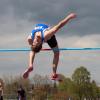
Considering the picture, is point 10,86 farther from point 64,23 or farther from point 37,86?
point 64,23

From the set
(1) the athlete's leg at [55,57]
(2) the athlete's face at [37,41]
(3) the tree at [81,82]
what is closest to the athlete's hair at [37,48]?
(2) the athlete's face at [37,41]

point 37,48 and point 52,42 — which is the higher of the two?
point 52,42

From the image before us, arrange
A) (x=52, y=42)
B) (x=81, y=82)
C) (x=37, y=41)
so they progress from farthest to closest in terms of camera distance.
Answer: (x=81, y=82) < (x=52, y=42) < (x=37, y=41)

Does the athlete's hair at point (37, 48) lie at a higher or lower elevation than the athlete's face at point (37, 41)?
lower

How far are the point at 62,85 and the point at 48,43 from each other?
53.5 m

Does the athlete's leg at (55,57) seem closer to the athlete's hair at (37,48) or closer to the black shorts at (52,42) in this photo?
the black shorts at (52,42)

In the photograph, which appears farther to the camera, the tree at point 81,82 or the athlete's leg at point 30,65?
the tree at point 81,82

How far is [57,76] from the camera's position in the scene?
45.4 feet

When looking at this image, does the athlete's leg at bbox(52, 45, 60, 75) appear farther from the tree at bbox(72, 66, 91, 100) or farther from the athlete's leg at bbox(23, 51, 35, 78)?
the tree at bbox(72, 66, 91, 100)

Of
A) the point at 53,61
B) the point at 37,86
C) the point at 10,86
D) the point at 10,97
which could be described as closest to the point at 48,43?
the point at 53,61

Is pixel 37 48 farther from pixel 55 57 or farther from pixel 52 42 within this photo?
pixel 55 57

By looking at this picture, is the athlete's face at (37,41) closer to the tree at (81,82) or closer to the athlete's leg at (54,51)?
the athlete's leg at (54,51)

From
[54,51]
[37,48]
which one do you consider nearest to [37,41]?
[37,48]

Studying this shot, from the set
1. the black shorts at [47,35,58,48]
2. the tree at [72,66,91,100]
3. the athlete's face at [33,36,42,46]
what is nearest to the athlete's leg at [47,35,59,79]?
the black shorts at [47,35,58,48]
